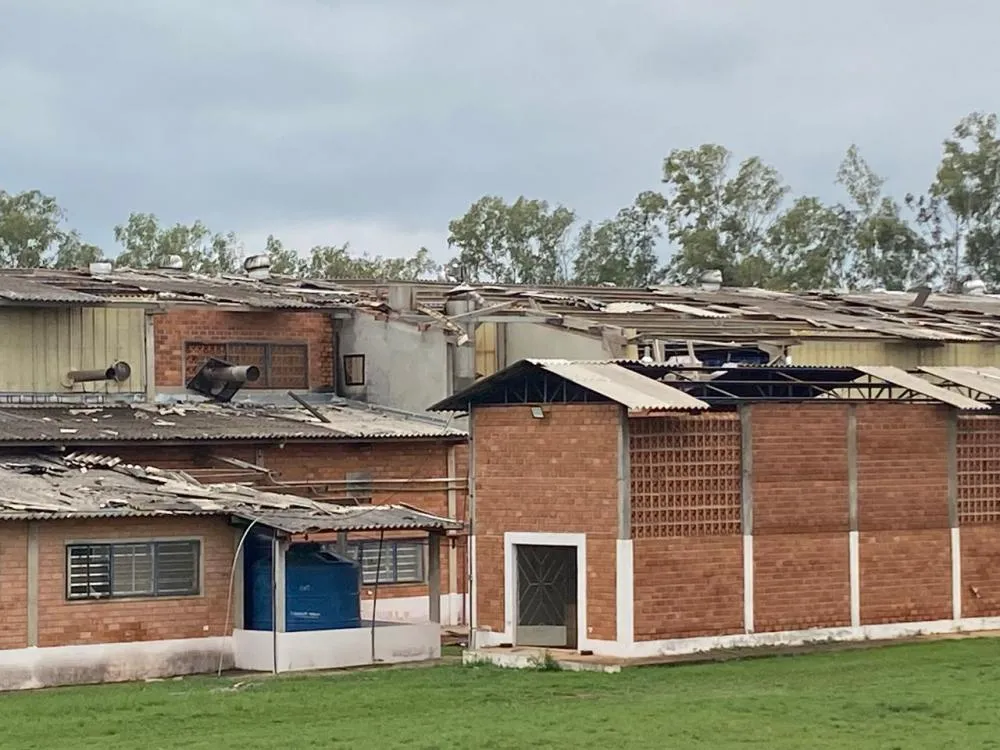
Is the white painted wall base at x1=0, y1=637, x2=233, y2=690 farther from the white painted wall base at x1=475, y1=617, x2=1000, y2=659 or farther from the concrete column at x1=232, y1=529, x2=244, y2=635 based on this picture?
the white painted wall base at x1=475, y1=617, x2=1000, y2=659

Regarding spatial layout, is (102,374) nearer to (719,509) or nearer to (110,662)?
(110,662)

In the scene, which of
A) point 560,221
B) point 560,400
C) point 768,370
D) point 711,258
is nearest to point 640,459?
point 560,400

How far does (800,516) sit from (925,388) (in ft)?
10.6

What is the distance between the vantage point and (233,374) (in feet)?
126

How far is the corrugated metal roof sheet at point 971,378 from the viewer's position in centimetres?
3325

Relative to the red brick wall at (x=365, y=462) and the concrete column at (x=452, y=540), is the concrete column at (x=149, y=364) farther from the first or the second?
the concrete column at (x=452, y=540)

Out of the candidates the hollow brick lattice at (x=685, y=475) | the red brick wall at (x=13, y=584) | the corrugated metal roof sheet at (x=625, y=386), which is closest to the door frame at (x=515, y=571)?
the hollow brick lattice at (x=685, y=475)

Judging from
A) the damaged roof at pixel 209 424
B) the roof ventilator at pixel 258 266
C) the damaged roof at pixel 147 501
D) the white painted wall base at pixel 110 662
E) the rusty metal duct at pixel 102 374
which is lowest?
the white painted wall base at pixel 110 662

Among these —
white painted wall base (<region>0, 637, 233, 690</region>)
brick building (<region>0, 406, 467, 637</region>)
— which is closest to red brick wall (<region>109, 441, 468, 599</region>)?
brick building (<region>0, 406, 467, 637</region>)

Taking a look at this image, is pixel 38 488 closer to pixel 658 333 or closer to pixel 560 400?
pixel 560 400

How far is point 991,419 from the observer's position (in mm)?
33000

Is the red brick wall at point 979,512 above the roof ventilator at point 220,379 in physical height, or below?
below

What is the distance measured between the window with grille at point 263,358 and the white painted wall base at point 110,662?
10.2 m

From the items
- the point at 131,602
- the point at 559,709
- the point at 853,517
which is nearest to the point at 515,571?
the point at 853,517
